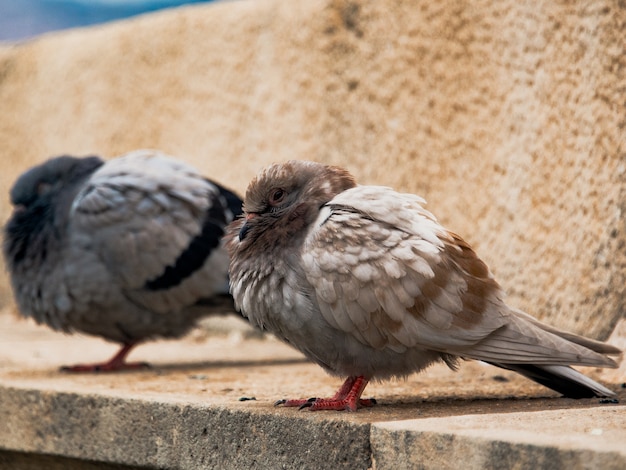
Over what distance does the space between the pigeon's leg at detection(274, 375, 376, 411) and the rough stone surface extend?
1.17 ft

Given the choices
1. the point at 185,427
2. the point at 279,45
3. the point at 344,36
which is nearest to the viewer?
the point at 185,427

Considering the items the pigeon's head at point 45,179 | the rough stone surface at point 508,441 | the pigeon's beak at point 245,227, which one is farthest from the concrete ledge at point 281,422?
the pigeon's head at point 45,179

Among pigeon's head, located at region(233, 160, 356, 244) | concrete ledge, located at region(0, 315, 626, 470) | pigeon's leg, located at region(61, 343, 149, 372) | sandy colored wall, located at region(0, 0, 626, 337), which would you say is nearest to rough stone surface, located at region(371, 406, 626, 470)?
concrete ledge, located at region(0, 315, 626, 470)

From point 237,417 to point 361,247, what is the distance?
27.2 inches

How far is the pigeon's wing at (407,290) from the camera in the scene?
9.81 ft

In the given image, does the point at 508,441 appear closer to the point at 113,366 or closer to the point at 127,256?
the point at 127,256

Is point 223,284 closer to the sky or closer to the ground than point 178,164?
closer to the ground

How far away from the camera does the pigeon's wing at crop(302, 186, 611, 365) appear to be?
2990mm

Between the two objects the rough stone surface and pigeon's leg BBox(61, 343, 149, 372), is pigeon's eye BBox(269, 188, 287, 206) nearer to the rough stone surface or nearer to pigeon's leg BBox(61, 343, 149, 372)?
the rough stone surface

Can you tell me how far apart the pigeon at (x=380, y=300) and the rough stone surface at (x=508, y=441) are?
328 mm

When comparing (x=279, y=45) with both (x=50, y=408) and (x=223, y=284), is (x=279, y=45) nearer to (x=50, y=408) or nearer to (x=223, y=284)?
(x=223, y=284)

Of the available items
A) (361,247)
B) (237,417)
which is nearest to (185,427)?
(237,417)

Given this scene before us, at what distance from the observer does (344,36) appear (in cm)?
587

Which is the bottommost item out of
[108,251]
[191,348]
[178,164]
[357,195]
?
[191,348]
